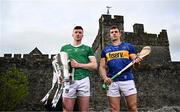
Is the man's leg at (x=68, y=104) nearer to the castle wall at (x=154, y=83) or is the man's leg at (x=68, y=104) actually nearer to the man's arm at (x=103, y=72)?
the man's arm at (x=103, y=72)

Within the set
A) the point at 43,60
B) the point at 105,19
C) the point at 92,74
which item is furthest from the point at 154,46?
the point at 43,60

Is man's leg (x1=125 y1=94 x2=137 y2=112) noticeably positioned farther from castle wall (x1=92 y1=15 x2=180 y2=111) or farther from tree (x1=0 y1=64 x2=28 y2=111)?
castle wall (x1=92 y1=15 x2=180 y2=111)

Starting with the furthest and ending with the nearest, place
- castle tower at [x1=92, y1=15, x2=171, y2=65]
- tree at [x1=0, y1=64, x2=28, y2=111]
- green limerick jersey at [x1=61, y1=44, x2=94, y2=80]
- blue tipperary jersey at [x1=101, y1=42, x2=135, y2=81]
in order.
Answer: castle tower at [x1=92, y1=15, x2=171, y2=65]
tree at [x1=0, y1=64, x2=28, y2=111]
blue tipperary jersey at [x1=101, y1=42, x2=135, y2=81]
green limerick jersey at [x1=61, y1=44, x2=94, y2=80]

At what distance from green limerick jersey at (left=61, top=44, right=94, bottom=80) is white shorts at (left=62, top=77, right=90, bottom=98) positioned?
0.09m

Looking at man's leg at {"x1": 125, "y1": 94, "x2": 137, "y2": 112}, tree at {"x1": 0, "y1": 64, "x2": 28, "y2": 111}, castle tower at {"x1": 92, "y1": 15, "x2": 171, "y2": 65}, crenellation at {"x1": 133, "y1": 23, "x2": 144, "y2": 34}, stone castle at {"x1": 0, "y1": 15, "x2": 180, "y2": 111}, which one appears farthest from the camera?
crenellation at {"x1": 133, "y1": 23, "x2": 144, "y2": 34}

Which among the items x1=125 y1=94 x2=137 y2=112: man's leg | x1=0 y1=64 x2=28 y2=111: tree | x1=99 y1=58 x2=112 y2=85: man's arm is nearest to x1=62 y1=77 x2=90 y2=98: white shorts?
x1=99 y1=58 x2=112 y2=85: man's arm

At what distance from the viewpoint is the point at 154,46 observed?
2947 centimetres

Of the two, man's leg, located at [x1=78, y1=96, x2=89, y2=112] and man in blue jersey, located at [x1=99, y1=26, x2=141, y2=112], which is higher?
man in blue jersey, located at [x1=99, y1=26, x2=141, y2=112]

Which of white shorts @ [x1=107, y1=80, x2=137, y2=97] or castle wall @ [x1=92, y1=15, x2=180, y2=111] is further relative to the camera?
castle wall @ [x1=92, y1=15, x2=180, y2=111]

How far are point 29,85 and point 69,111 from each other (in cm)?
1814

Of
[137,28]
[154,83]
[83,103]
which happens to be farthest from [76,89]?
[137,28]

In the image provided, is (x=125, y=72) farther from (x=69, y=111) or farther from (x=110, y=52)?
(x=69, y=111)

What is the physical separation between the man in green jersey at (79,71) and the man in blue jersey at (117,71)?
0.36 meters

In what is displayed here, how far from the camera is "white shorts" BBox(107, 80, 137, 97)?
14.7 feet
